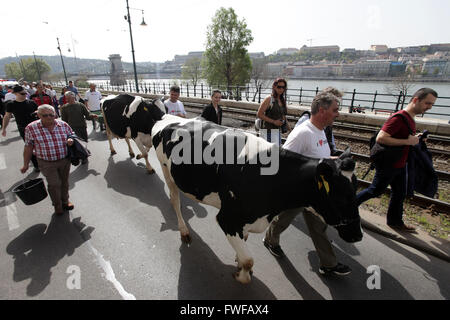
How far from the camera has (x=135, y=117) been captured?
5680mm

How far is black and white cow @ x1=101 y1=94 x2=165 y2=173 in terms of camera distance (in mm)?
5157

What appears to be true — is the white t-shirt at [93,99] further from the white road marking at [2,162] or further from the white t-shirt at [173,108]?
the white t-shirt at [173,108]

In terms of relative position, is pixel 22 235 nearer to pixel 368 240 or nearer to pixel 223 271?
pixel 223 271

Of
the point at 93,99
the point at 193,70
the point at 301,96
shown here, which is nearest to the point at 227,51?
the point at 301,96

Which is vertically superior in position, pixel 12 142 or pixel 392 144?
pixel 392 144

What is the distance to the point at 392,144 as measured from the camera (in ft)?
10.8

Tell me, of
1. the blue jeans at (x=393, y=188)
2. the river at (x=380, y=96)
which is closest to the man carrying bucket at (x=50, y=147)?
the blue jeans at (x=393, y=188)

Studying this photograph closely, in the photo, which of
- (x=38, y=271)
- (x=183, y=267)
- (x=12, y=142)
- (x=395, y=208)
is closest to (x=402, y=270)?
(x=395, y=208)

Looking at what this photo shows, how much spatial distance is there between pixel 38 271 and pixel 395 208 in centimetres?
522

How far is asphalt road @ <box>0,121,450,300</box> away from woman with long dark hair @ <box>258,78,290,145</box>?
67.0 inches

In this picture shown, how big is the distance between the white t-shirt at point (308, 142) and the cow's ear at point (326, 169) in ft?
2.10

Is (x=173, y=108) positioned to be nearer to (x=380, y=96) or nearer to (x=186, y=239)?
(x=186, y=239)

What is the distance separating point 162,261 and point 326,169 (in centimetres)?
256

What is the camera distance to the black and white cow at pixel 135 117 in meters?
5.16
